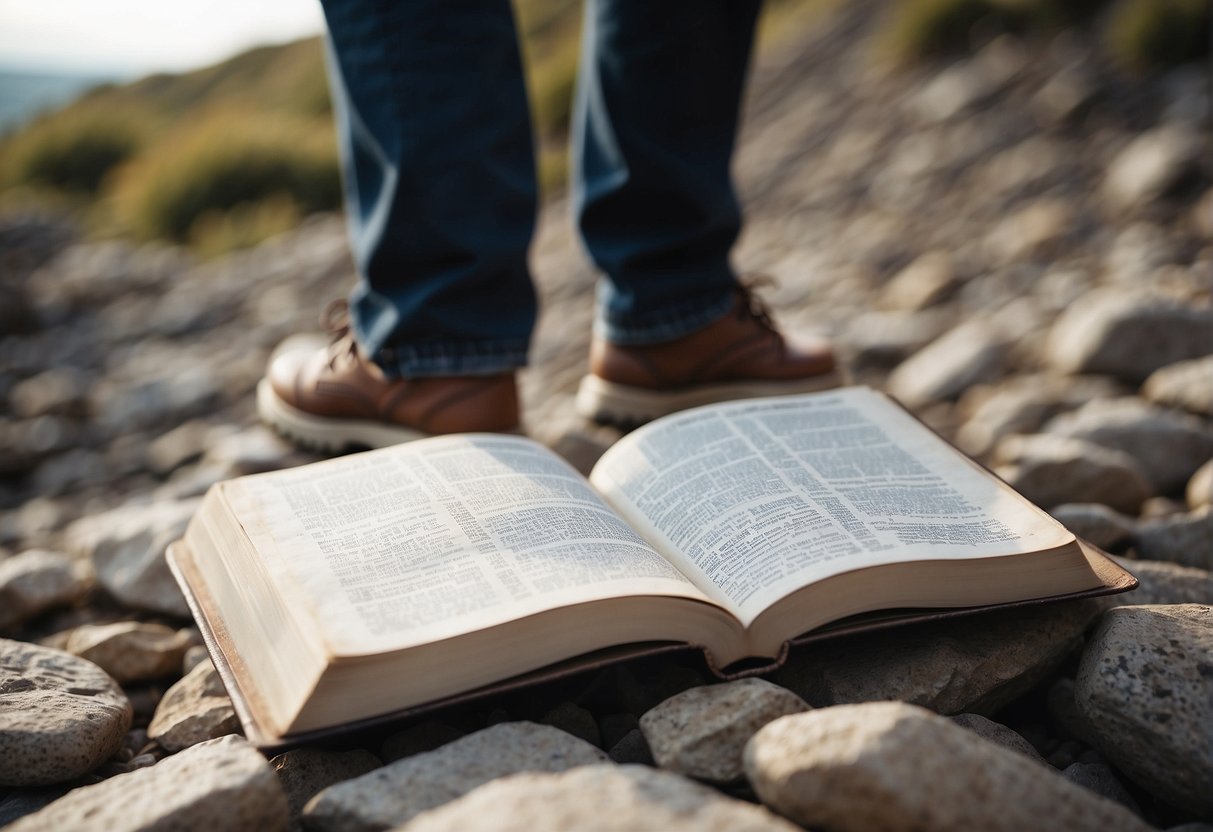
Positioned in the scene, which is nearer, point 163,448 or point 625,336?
point 625,336

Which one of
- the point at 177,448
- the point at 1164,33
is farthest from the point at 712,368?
the point at 1164,33

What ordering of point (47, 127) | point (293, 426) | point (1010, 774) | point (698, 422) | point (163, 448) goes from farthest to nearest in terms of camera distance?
1. point (47, 127)
2. point (163, 448)
3. point (293, 426)
4. point (698, 422)
5. point (1010, 774)

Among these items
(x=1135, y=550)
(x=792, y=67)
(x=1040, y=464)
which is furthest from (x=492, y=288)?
(x=792, y=67)

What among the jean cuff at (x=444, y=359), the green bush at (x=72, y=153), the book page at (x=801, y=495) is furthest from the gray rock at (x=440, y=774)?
the green bush at (x=72, y=153)

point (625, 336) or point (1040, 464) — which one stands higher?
point (625, 336)

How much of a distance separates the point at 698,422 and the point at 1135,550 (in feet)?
2.19

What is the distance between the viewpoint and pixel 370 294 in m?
1.61

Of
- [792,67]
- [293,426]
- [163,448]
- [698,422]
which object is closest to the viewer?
[698,422]

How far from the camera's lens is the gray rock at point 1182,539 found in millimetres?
1340

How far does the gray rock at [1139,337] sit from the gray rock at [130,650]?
180 centimetres

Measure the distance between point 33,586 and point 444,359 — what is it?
679mm

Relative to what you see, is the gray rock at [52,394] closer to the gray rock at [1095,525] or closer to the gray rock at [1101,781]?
the gray rock at [1095,525]

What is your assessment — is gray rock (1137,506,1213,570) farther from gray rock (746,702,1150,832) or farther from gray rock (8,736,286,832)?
gray rock (8,736,286,832)

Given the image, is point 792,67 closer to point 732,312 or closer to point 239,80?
point 732,312
